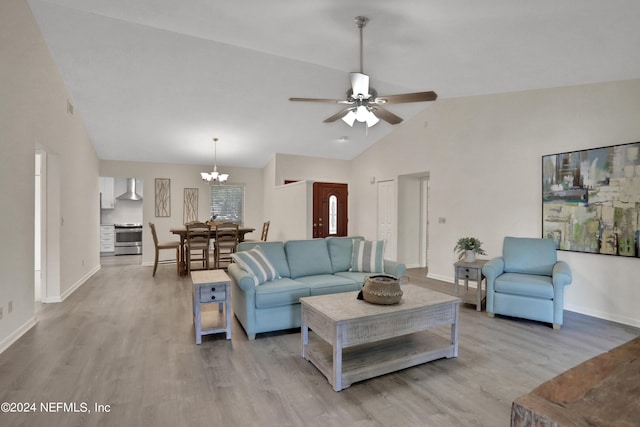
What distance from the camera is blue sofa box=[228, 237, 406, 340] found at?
11.0 ft

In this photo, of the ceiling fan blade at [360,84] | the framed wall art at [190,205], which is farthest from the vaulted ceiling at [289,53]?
the framed wall art at [190,205]

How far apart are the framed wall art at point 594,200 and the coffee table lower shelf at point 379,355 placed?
8.26 ft

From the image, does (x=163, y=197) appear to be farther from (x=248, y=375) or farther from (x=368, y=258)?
(x=248, y=375)

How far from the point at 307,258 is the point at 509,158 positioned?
333 cm

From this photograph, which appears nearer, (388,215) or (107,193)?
(388,215)

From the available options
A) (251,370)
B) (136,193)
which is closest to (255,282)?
(251,370)

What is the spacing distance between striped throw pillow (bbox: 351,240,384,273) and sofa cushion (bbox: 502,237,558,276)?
1668 millimetres

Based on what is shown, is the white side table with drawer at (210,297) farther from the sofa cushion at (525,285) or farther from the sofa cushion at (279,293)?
the sofa cushion at (525,285)

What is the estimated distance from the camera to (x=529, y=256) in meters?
4.21

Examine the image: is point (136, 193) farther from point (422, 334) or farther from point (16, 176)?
point (422, 334)

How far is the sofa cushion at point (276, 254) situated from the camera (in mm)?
3896

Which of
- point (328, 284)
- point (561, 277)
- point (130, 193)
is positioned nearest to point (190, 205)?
point (130, 193)

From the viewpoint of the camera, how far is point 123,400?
2244mm

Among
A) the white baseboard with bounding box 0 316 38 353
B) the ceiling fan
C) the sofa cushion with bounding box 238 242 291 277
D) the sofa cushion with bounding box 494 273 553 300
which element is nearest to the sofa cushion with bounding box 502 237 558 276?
the sofa cushion with bounding box 494 273 553 300
